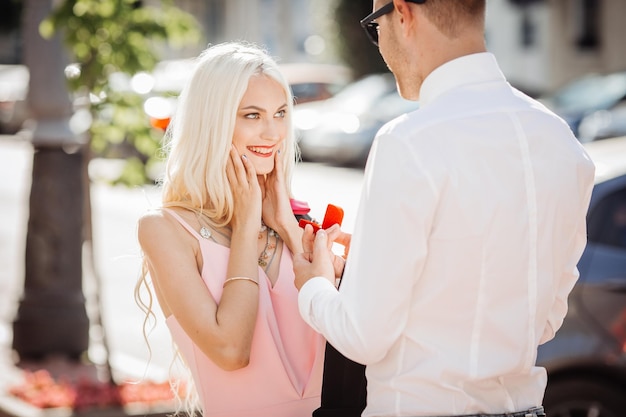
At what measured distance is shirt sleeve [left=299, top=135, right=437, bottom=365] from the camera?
7.38 ft

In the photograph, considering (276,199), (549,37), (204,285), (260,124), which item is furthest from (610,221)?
(549,37)

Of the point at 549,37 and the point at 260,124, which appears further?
the point at 549,37

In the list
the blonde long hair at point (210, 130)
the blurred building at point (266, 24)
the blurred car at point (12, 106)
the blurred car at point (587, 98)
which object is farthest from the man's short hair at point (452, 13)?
the blurred building at point (266, 24)

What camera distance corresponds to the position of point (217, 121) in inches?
120

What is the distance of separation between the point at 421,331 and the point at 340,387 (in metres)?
0.52

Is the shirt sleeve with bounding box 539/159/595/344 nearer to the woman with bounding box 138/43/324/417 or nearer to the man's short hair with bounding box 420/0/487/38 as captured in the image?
the man's short hair with bounding box 420/0/487/38

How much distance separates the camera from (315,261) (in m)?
2.64

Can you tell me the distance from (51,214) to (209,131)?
4.82 metres

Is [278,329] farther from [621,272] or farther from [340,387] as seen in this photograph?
[621,272]

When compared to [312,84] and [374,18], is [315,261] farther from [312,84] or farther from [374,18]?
[312,84]

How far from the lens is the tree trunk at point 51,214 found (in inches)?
297

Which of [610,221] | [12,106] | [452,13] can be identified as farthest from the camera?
[12,106]

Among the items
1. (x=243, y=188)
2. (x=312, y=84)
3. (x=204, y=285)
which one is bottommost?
(x=312, y=84)

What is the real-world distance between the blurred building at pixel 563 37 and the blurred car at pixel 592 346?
2308 centimetres
